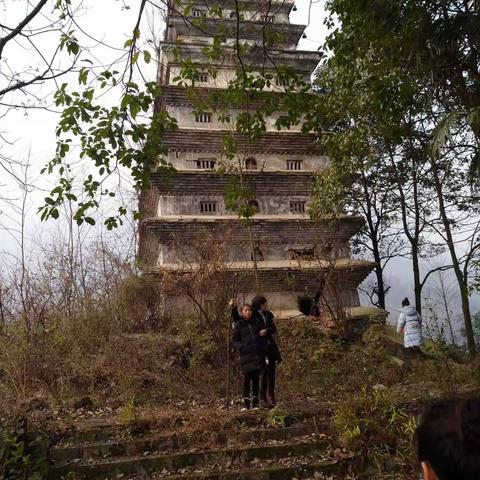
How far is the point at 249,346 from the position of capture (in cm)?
657

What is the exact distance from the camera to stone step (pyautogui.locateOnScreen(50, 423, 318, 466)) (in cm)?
574

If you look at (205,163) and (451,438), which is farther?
(205,163)

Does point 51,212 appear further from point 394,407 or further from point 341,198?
point 341,198

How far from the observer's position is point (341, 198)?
571 inches

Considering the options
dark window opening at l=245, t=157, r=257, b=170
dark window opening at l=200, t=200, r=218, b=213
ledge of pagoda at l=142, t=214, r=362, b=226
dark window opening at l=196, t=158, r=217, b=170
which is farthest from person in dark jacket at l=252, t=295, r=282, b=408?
dark window opening at l=245, t=157, r=257, b=170

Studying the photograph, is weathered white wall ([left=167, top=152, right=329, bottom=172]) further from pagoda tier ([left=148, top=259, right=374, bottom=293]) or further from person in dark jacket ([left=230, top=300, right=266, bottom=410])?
person in dark jacket ([left=230, top=300, right=266, bottom=410])

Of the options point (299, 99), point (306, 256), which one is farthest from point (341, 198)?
point (299, 99)

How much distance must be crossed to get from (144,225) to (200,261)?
370cm

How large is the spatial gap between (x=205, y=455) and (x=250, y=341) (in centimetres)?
158

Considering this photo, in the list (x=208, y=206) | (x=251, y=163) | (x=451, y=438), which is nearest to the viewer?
(x=451, y=438)

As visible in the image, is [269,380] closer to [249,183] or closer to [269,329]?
[269,329]

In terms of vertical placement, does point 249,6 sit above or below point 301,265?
above

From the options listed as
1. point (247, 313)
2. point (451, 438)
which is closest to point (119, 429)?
point (247, 313)

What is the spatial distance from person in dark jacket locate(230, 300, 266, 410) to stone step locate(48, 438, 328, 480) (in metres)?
1.02
